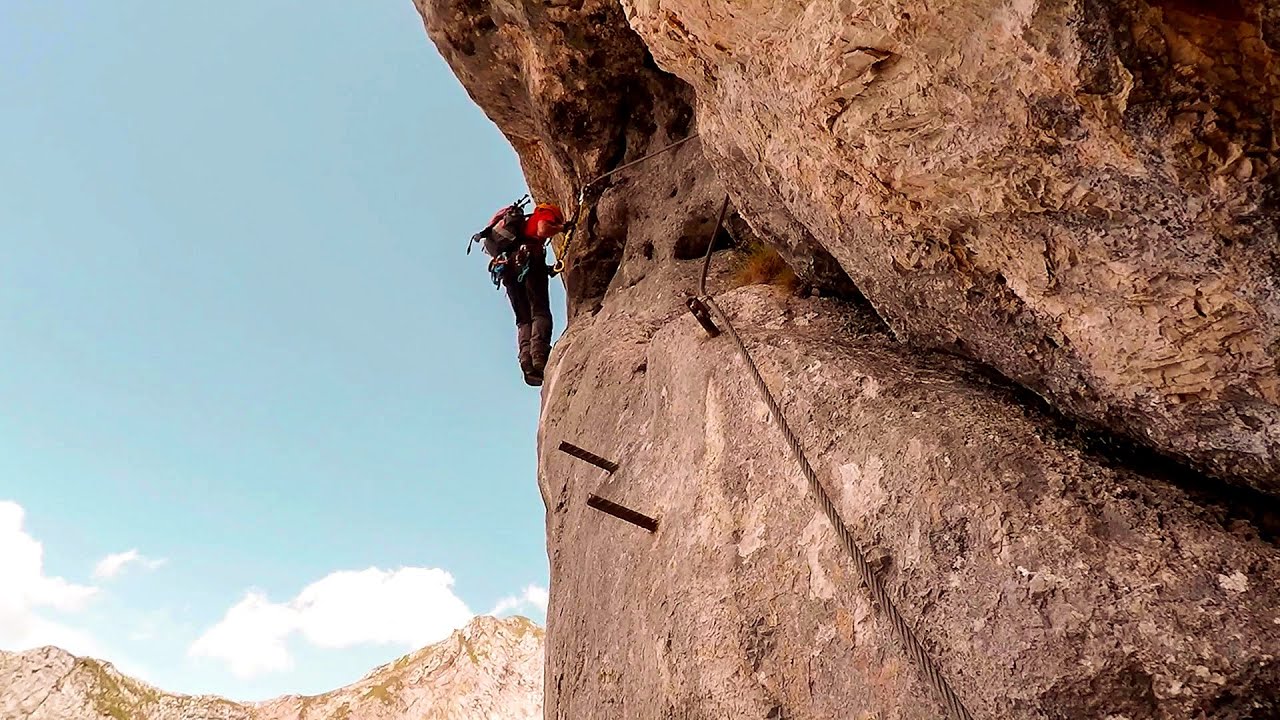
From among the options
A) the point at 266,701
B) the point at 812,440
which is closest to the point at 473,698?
the point at 266,701

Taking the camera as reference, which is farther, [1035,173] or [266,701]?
[266,701]

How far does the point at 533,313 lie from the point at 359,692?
1266 inches

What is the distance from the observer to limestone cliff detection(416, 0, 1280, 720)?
102 inches

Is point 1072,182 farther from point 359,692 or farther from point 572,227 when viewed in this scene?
point 359,692

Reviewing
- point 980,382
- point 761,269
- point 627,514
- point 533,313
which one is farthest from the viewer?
point 533,313

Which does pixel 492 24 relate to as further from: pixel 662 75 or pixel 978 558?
pixel 978 558

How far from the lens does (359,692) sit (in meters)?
36.3

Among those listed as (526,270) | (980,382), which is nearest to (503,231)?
(526,270)

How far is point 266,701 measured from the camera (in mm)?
38375

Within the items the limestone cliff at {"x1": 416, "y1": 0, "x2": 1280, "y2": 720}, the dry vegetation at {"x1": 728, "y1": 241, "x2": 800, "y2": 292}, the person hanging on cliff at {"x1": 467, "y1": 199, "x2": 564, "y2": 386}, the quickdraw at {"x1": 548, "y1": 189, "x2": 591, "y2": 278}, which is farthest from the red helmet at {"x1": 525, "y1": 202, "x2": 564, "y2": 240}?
the limestone cliff at {"x1": 416, "y1": 0, "x2": 1280, "y2": 720}

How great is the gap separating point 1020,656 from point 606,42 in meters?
7.78

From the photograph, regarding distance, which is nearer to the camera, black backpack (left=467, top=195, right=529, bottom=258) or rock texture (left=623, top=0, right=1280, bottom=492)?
rock texture (left=623, top=0, right=1280, bottom=492)

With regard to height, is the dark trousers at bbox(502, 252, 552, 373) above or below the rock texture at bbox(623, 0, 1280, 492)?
above

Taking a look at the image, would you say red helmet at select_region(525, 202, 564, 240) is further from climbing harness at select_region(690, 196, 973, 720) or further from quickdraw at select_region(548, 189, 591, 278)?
climbing harness at select_region(690, 196, 973, 720)
